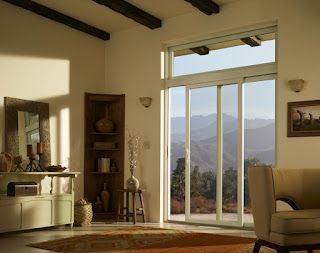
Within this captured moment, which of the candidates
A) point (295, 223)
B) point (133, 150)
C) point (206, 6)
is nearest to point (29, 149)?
point (133, 150)

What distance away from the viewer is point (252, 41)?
6.55 metres

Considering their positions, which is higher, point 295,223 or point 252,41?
point 252,41

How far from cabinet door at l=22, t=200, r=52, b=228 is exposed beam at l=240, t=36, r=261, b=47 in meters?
3.62

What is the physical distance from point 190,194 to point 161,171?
59cm

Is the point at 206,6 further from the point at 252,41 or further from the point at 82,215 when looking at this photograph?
the point at 82,215

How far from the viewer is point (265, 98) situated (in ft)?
20.9

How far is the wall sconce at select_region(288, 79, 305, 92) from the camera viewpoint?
5773 mm

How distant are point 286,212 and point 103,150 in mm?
4365

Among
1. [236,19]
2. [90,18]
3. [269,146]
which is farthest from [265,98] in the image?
[90,18]

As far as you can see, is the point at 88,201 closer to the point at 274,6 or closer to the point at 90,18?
the point at 90,18

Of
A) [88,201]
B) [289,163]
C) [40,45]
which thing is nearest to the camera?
[289,163]

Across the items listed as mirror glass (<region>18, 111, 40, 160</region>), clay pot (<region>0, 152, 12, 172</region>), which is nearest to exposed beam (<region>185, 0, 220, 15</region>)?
mirror glass (<region>18, 111, 40, 160</region>)

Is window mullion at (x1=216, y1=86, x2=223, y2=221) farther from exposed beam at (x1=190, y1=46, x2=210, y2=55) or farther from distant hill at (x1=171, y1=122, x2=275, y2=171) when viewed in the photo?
exposed beam at (x1=190, y1=46, x2=210, y2=55)

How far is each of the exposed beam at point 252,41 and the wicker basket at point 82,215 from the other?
134 inches
